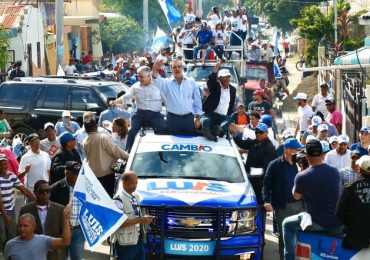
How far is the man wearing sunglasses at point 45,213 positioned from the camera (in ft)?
37.4

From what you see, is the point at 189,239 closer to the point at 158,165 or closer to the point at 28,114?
the point at 158,165

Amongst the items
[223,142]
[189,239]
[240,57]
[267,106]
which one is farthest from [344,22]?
[189,239]

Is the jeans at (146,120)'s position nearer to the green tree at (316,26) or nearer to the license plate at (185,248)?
the license plate at (185,248)

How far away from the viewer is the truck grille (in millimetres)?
12953

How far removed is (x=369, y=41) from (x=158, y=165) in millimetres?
8370

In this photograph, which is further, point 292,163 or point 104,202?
point 292,163

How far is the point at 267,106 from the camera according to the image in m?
21.8

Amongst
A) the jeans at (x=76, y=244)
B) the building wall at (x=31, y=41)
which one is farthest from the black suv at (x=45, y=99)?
the building wall at (x=31, y=41)

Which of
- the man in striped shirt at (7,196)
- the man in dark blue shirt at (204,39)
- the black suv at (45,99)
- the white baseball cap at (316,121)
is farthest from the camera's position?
the man in dark blue shirt at (204,39)

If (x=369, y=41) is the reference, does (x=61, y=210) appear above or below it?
below

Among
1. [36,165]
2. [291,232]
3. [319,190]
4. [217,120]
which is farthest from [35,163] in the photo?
[319,190]

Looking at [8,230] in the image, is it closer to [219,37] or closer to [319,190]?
[319,190]

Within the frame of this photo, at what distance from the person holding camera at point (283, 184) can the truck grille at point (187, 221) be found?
0.78 m

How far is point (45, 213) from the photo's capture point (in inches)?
452
